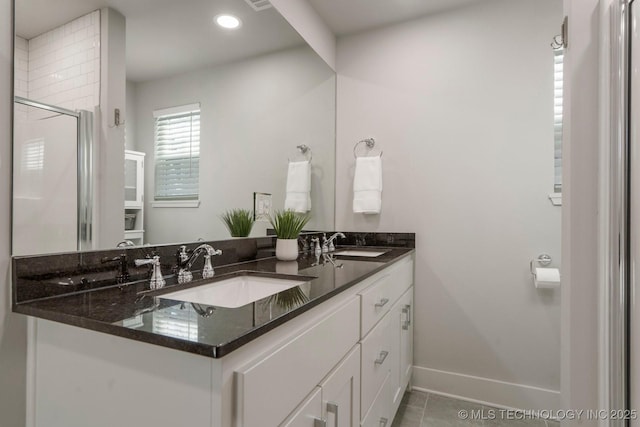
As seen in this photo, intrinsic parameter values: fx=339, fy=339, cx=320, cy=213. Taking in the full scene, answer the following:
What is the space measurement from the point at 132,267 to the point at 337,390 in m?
0.76

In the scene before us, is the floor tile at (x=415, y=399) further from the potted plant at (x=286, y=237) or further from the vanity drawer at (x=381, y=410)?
the potted plant at (x=286, y=237)

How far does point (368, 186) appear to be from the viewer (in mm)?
2320

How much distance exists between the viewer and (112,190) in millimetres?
1081

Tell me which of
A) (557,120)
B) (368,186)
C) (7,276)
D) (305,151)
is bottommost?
(7,276)

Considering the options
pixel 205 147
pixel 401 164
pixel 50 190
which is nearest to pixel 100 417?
pixel 50 190

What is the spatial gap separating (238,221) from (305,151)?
0.81 meters

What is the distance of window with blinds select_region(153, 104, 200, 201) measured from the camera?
1286 mm

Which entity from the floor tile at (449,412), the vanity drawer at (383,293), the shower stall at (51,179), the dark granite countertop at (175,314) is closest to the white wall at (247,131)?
the shower stall at (51,179)

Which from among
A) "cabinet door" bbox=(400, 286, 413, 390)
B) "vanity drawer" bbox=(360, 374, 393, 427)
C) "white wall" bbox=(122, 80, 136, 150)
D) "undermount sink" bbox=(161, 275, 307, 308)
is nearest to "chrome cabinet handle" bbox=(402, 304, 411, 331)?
"cabinet door" bbox=(400, 286, 413, 390)

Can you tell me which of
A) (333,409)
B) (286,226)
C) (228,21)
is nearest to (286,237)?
(286,226)

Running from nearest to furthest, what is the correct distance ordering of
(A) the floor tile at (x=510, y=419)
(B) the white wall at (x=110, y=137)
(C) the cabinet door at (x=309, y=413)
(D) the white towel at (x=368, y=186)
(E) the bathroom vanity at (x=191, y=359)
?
(E) the bathroom vanity at (x=191, y=359) → (C) the cabinet door at (x=309, y=413) → (B) the white wall at (x=110, y=137) → (A) the floor tile at (x=510, y=419) → (D) the white towel at (x=368, y=186)

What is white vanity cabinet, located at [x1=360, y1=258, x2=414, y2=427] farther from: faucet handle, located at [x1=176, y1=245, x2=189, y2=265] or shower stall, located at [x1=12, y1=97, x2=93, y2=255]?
shower stall, located at [x1=12, y1=97, x2=93, y2=255]

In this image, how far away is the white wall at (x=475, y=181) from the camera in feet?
6.47

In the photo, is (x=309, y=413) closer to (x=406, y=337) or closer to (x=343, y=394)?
(x=343, y=394)
